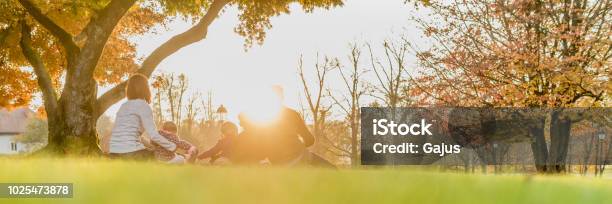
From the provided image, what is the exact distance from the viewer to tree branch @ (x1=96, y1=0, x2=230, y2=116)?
78.7 ft

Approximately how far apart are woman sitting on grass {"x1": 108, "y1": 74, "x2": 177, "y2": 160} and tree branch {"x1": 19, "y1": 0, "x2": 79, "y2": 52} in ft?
54.5

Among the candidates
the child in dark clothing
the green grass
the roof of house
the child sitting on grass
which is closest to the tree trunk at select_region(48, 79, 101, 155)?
the child sitting on grass

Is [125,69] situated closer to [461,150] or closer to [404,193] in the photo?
[461,150]

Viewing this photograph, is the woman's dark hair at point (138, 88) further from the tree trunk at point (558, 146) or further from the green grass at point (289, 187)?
the tree trunk at point (558, 146)

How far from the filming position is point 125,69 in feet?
101

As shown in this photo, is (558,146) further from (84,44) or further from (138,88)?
(138,88)

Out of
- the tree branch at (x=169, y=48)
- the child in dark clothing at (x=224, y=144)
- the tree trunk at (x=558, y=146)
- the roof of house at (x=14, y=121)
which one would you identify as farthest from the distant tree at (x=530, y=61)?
the roof of house at (x=14, y=121)

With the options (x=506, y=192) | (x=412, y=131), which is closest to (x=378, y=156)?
(x=412, y=131)

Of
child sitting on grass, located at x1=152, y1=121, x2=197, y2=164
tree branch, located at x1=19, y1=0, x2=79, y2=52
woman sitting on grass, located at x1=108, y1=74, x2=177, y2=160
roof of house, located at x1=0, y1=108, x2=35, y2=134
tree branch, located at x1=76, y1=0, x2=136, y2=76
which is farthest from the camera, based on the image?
roof of house, located at x1=0, y1=108, x2=35, y2=134

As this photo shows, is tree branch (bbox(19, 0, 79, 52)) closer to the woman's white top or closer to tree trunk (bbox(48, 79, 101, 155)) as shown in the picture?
tree trunk (bbox(48, 79, 101, 155))

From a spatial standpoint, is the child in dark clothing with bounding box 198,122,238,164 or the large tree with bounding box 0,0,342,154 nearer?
the child in dark clothing with bounding box 198,122,238,164

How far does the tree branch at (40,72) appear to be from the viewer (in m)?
23.3

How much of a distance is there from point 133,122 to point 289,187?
509 cm

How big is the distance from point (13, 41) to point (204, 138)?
4891cm
